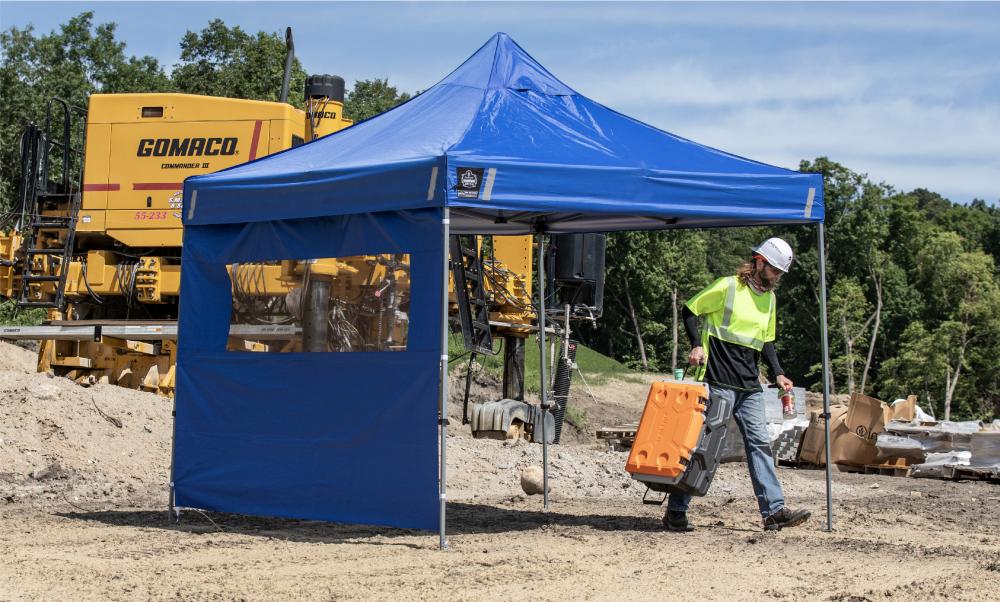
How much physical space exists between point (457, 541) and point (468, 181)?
2.37 metres

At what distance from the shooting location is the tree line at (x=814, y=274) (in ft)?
159

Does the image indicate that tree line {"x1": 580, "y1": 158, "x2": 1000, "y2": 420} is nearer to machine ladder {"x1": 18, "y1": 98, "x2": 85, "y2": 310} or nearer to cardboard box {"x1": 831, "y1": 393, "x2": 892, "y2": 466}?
cardboard box {"x1": 831, "y1": 393, "x2": 892, "y2": 466}

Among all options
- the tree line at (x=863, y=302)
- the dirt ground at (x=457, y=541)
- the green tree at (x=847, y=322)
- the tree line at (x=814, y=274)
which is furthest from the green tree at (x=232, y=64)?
the dirt ground at (x=457, y=541)

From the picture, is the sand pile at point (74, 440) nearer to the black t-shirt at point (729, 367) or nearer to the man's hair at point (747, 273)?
the black t-shirt at point (729, 367)

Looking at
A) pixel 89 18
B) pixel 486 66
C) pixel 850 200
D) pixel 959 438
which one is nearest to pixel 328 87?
pixel 486 66

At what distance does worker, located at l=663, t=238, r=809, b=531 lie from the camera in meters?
8.45

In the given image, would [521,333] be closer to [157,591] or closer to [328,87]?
[328,87]

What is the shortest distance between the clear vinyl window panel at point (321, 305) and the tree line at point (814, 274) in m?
36.5

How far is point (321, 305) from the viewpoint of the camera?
8562mm

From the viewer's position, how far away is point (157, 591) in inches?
235

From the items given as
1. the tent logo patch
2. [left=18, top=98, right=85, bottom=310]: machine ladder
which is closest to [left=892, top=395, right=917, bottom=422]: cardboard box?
[left=18, top=98, right=85, bottom=310]: machine ladder

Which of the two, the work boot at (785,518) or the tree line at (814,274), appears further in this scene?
the tree line at (814,274)

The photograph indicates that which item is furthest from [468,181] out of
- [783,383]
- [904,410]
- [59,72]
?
[59,72]

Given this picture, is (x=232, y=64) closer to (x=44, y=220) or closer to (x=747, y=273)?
(x=44, y=220)
